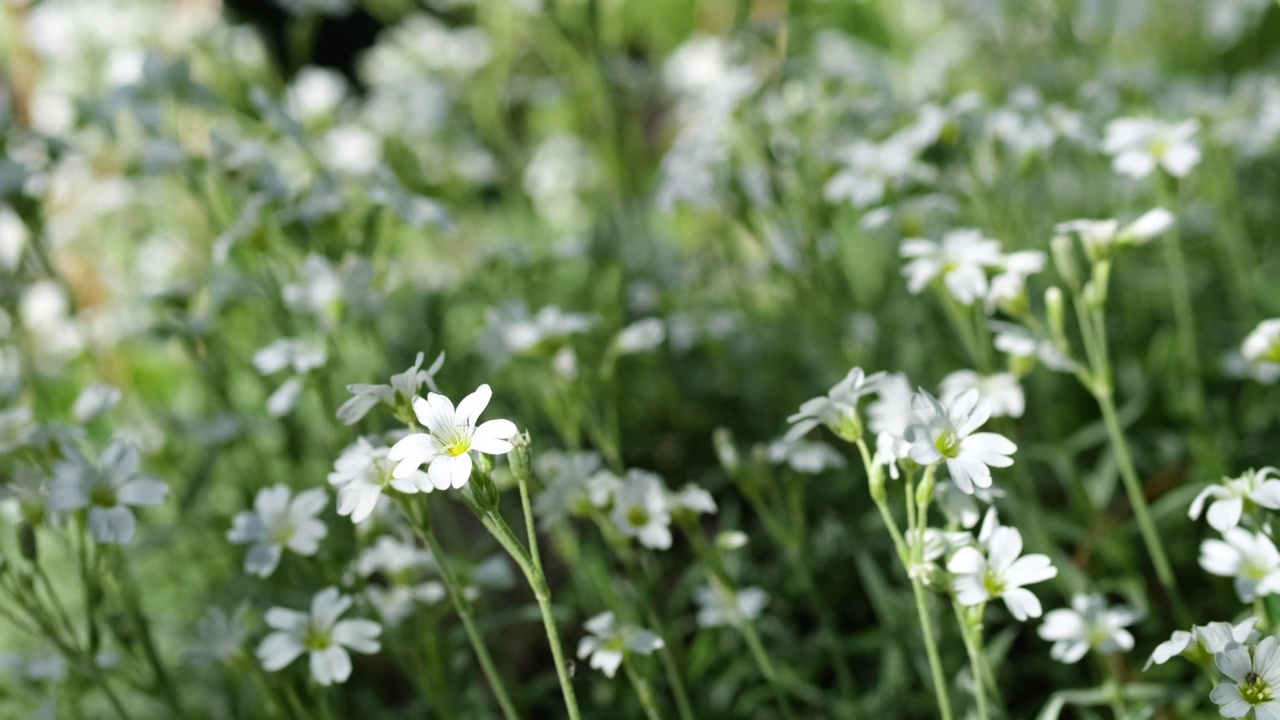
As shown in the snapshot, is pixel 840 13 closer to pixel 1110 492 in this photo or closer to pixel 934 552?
pixel 1110 492

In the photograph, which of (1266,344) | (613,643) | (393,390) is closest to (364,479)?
(393,390)

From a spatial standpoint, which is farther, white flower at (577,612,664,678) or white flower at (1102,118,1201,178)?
white flower at (1102,118,1201,178)

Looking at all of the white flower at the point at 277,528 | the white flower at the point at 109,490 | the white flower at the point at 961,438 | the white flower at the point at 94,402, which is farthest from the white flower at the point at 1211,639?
the white flower at the point at 94,402

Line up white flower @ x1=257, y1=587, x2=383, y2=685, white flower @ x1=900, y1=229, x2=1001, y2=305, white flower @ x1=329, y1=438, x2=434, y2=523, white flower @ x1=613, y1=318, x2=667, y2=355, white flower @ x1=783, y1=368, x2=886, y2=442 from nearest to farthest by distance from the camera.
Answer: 1. white flower @ x1=329, y1=438, x2=434, y2=523
2. white flower @ x1=783, y1=368, x2=886, y2=442
3. white flower @ x1=257, y1=587, x2=383, y2=685
4. white flower @ x1=900, y1=229, x2=1001, y2=305
5. white flower @ x1=613, y1=318, x2=667, y2=355

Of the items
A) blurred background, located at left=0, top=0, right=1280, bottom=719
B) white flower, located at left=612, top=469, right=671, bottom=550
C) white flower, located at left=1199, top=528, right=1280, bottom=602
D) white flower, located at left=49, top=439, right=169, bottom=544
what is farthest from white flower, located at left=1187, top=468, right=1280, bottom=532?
white flower, located at left=49, top=439, right=169, bottom=544

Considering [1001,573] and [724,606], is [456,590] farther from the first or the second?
[1001,573]

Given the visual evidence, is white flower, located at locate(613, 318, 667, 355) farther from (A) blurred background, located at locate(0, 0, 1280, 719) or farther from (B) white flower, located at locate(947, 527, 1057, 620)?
(B) white flower, located at locate(947, 527, 1057, 620)

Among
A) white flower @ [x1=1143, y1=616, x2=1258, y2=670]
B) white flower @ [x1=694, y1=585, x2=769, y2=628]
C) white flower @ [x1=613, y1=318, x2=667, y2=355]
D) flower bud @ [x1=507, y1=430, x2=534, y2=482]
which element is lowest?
white flower @ [x1=694, y1=585, x2=769, y2=628]

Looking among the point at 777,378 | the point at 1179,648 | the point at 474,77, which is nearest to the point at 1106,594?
the point at 777,378
